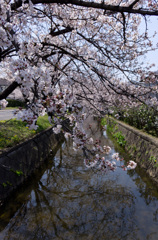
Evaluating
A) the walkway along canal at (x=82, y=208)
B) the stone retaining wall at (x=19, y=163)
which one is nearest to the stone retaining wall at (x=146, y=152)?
the walkway along canal at (x=82, y=208)

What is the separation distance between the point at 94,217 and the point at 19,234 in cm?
155

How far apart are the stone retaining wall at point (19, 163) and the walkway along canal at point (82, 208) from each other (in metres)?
0.26

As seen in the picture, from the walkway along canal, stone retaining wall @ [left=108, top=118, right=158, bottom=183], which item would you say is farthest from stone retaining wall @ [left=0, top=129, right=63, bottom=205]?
stone retaining wall @ [left=108, top=118, right=158, bottom=183]

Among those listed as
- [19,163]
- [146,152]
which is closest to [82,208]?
[19,163]

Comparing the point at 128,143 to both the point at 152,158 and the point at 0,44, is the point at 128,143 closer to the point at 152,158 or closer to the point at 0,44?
the point at 152,158

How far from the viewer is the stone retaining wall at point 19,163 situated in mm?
4254

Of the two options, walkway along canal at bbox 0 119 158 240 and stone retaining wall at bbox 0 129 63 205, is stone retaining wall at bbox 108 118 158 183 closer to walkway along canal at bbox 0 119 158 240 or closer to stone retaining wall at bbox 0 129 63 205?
walkway along canal at bbox 0 119 158 240

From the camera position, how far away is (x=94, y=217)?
4.00 m

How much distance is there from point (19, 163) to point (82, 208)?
81.8 inches

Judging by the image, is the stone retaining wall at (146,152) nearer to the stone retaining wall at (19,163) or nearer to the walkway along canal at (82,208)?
the walkway along canal at (82,208)

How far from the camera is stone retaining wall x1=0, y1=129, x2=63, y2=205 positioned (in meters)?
4.25

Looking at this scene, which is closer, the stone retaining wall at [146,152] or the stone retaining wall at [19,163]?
the stone retaining wall at [19,163]

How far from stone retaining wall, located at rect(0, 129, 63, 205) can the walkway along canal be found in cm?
26

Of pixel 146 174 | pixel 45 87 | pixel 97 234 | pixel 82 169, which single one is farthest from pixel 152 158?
pixel 45 87
